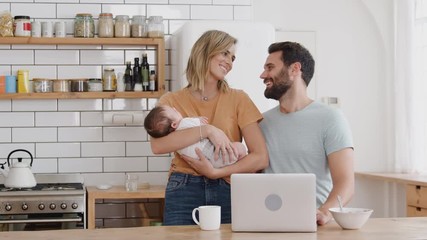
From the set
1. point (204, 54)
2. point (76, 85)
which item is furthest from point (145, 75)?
point (204, 54)

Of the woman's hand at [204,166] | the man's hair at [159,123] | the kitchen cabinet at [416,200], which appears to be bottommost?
the kitchen cabinet at [416,200]

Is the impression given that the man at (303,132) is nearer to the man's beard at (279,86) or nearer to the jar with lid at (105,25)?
Answer: the man's beard at (279,86)

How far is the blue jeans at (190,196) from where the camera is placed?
321 cm

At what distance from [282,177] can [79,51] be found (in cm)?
289

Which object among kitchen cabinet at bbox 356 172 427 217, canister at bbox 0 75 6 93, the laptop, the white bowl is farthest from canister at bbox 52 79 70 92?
the white bowl

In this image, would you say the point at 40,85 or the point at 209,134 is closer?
the point at 209,134

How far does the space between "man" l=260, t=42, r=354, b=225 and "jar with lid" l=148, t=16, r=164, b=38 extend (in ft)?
5.94

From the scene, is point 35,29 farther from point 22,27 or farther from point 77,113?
point 77,113

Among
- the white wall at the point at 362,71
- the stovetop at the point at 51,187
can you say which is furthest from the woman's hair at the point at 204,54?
the white wall at the point at 362,71

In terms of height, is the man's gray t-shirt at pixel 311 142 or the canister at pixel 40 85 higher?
the canister at pixel 40 85

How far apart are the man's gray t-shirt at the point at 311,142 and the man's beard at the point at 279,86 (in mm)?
110

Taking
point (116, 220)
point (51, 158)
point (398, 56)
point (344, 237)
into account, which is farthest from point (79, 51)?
point (344, 237)

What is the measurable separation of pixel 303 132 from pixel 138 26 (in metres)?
2.20

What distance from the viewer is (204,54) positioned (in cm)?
329
